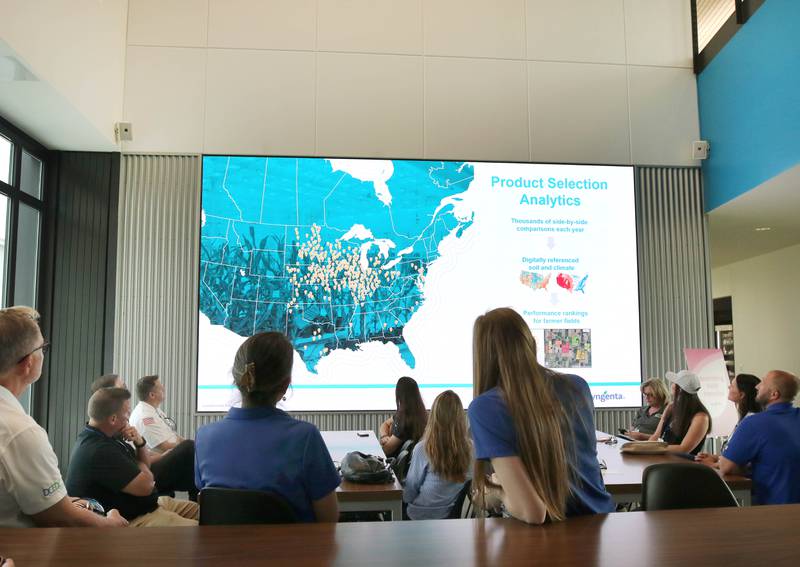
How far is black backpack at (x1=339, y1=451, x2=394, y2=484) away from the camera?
10.4 ft

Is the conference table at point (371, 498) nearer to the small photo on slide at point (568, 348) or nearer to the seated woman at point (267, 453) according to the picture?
the seated woman at point (267, 453)

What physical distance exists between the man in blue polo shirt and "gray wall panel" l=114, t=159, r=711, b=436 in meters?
3.44

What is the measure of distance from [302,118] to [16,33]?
8.91ft

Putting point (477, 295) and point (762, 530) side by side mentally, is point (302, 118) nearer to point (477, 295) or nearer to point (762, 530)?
point (477, 295)

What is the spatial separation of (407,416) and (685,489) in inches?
101

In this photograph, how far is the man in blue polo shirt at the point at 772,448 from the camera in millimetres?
2898

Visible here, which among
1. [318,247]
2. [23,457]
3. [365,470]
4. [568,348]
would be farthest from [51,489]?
[568,348]

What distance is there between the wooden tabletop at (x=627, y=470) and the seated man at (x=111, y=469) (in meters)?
2.10

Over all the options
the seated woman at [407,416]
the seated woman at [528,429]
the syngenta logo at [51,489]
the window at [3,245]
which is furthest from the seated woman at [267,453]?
the window at [3,245]

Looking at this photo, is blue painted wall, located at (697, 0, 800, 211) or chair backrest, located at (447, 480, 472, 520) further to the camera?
blue painted wall, located at (697, 0, 800, 211)

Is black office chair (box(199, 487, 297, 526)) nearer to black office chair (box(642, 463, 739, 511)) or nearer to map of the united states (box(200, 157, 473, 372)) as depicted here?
black office chair (box(642, 463, 739, 511))

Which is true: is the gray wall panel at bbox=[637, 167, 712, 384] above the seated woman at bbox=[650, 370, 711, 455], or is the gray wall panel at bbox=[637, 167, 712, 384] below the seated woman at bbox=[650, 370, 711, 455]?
above

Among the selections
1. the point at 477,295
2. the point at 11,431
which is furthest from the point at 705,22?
the point at 11,431

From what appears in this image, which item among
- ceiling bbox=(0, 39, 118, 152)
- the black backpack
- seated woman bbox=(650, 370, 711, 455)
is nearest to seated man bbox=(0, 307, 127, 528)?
the black backpack
